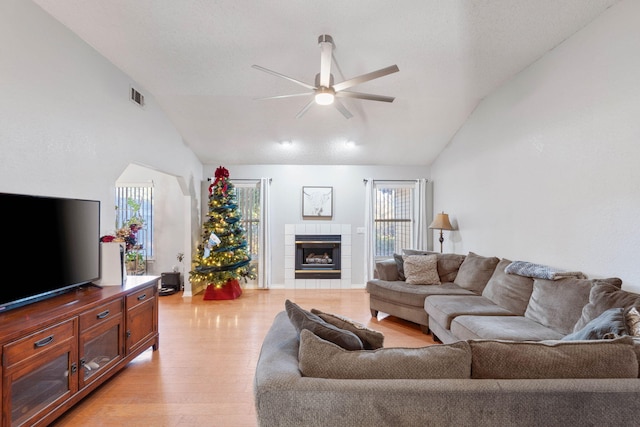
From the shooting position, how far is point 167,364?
2.96 metres

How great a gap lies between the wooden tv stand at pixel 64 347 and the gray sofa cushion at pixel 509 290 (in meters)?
3.68

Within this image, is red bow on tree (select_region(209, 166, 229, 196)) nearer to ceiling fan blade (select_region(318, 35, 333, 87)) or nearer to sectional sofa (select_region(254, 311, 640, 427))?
ceiling fan blade (select_region(318, 35, 333, 87))

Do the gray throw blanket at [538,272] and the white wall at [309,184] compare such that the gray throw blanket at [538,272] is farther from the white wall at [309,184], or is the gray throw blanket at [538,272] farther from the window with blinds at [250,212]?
the window with blinds at [250,212]

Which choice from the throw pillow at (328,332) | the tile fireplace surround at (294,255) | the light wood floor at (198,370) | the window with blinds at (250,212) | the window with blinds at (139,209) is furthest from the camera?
the window with blinds at (250,212)

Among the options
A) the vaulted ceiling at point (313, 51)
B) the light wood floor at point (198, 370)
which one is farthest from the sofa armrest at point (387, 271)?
the vaulted ceiling at point (313, 51)

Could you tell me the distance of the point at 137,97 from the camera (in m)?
3.84

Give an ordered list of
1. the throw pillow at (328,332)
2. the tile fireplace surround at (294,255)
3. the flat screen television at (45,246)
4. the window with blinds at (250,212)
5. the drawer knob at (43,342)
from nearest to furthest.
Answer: the throw pillow at (328,332) < the drawer knob at (43,342) < the flat screen television at (45,246) < the tile fireplace surround at (294,255) < the window with blinds at (250,212)

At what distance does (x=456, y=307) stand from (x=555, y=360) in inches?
76.1

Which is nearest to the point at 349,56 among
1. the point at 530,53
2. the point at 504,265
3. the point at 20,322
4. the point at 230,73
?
the point at 230,73

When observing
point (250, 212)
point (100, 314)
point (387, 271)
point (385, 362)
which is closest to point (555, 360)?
point (385, 362)

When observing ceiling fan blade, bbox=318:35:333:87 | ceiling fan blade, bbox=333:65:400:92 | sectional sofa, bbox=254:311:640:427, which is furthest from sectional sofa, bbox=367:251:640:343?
ceiling fan blade, bbox=318:35:333:87

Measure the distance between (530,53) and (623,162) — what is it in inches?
60.3

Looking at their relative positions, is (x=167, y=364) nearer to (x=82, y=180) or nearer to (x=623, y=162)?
(x=82, y=180)

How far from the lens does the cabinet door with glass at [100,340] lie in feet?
7.45
